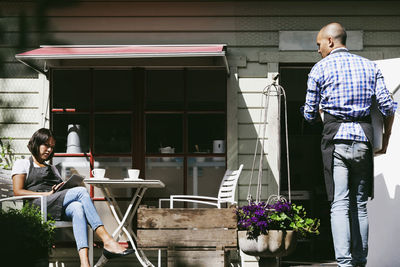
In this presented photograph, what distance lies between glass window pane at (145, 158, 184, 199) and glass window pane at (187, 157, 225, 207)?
4.1 inches

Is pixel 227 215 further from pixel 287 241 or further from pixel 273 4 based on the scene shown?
pixel 273 4

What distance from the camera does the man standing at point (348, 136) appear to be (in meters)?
3.63

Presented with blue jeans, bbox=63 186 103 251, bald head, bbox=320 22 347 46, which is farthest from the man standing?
blue jeans, bbox=63 186 103 251

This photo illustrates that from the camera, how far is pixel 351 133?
12.0 ft

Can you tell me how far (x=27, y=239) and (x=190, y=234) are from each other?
4.23ft

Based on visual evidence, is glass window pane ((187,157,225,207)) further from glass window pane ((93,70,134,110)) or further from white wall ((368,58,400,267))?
white wall ((368,58,400,267))

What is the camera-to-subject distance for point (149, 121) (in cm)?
A: 625

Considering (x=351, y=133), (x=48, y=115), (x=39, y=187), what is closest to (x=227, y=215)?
(x=351, y=133)

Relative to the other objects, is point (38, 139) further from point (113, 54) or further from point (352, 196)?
point (352, 196)

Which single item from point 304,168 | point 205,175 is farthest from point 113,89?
point 304,168

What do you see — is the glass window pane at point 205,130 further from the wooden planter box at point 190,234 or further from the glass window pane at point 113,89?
the wooden planter box at point 190,234

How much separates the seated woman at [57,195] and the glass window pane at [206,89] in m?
1.67

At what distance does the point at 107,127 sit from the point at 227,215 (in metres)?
2.21

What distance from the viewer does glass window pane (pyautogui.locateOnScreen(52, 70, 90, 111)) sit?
6.27 m
